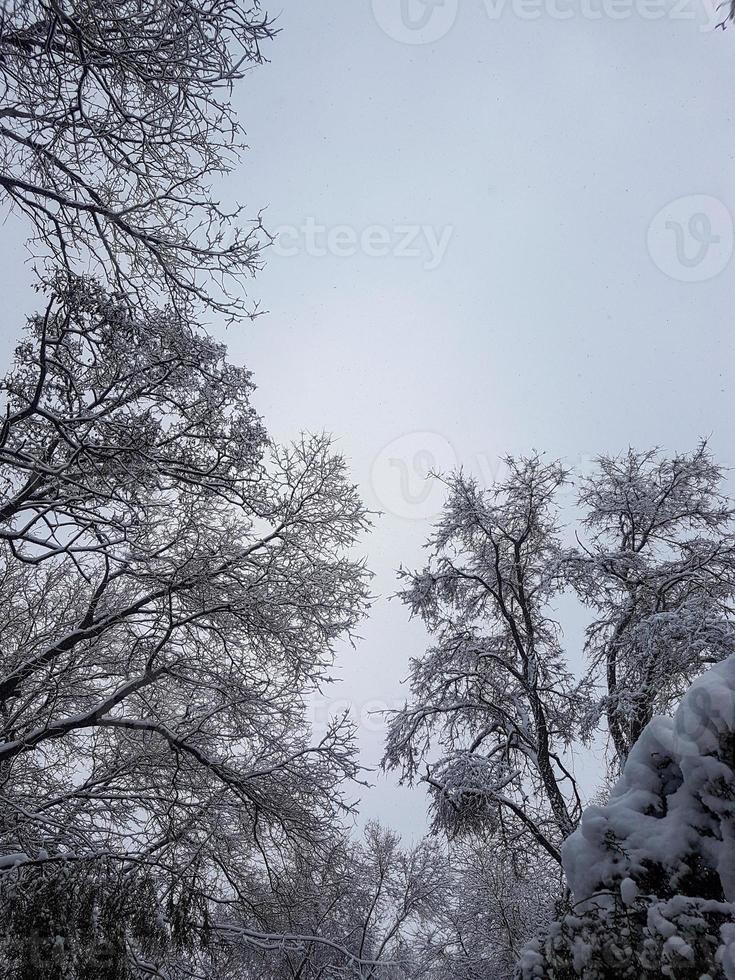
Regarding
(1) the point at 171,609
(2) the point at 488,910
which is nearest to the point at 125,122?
(1) the point at 171,609

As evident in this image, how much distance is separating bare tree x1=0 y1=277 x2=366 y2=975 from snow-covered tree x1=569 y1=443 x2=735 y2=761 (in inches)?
153

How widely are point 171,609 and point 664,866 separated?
5059mm

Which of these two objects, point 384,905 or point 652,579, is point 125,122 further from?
point 384,905

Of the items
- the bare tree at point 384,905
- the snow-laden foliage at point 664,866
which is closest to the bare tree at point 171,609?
the snow-laden foliage at point 664,866

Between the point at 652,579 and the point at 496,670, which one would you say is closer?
the point at 652,579

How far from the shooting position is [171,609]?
6574mm

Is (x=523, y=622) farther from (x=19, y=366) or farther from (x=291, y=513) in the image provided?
(x=19, y=366)

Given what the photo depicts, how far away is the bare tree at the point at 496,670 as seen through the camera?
839cm

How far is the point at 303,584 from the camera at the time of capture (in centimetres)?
759

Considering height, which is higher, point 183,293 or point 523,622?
point 183,293

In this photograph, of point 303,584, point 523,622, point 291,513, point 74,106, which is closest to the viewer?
point 74,106

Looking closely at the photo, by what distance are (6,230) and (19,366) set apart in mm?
1333

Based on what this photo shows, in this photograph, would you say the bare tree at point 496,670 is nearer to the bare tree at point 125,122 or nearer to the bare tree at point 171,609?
the bare tree at point 171,609

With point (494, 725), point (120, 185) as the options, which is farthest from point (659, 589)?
point (120, 185)
